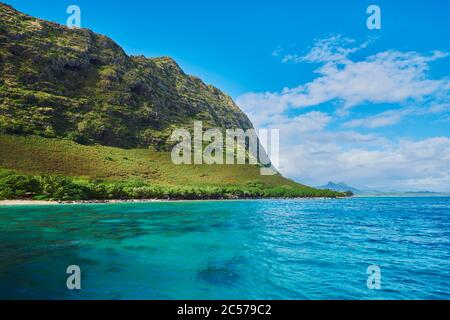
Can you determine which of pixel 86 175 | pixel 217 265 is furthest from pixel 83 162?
pixel 217 265

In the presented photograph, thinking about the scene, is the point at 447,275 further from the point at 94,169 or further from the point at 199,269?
the point at 94,169

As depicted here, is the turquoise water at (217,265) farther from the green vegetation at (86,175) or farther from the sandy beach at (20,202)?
the green vegetation at (86,175)

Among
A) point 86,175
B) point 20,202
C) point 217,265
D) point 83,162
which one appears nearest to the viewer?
point 217,265

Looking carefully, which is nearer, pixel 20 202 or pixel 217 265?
pixel 217 265

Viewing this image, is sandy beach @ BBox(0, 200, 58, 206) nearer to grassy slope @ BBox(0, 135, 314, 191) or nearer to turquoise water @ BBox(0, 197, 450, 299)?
grassy slope @ BBox(0, 135, 314, 191)

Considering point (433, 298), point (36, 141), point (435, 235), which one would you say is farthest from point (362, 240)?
point (36, 141)

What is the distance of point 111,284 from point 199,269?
588cm

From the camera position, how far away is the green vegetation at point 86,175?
95.2 m

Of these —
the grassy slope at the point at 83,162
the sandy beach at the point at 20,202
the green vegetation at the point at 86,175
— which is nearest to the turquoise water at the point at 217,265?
the sandy beach at the point at 20,202

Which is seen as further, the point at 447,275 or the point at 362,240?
the point at 362,240

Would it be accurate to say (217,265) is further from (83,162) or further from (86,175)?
(83,162)

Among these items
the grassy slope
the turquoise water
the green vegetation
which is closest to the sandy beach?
the green vegetation

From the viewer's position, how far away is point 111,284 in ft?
56.1

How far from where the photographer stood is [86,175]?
461 ft
